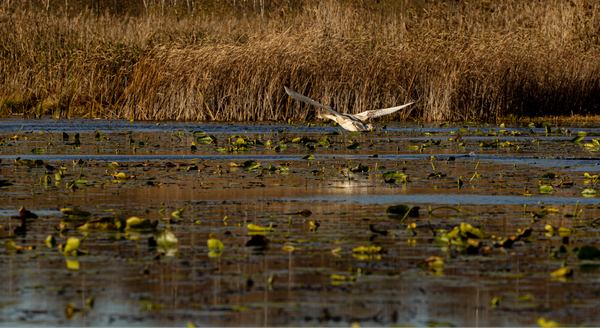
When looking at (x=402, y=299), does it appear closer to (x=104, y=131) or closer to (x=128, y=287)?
(x=128, y=287)

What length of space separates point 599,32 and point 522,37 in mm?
3657

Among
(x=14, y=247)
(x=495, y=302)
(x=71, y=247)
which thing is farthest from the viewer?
(x=14, y=247)

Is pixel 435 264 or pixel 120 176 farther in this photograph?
pixel 120 176

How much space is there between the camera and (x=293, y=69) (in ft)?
96.0

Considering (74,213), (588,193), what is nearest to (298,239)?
(74,213)

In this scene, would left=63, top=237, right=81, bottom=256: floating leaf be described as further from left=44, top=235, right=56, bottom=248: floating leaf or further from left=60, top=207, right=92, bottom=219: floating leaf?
left=60, top=207, right=92, bottom=219: floating leaf

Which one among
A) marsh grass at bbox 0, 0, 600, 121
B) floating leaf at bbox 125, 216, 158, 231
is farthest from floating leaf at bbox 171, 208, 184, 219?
marsh grass at bbox 0, 0, 600, 121

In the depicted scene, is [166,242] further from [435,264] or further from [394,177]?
[394,177]

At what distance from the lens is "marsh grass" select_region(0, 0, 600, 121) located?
29328 millimetres

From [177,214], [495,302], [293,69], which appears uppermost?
[293,69]

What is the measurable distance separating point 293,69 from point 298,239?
758 inches

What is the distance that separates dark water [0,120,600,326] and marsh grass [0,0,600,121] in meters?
8.60

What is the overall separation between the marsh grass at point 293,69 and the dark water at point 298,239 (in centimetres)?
860

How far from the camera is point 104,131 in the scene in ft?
85.4
